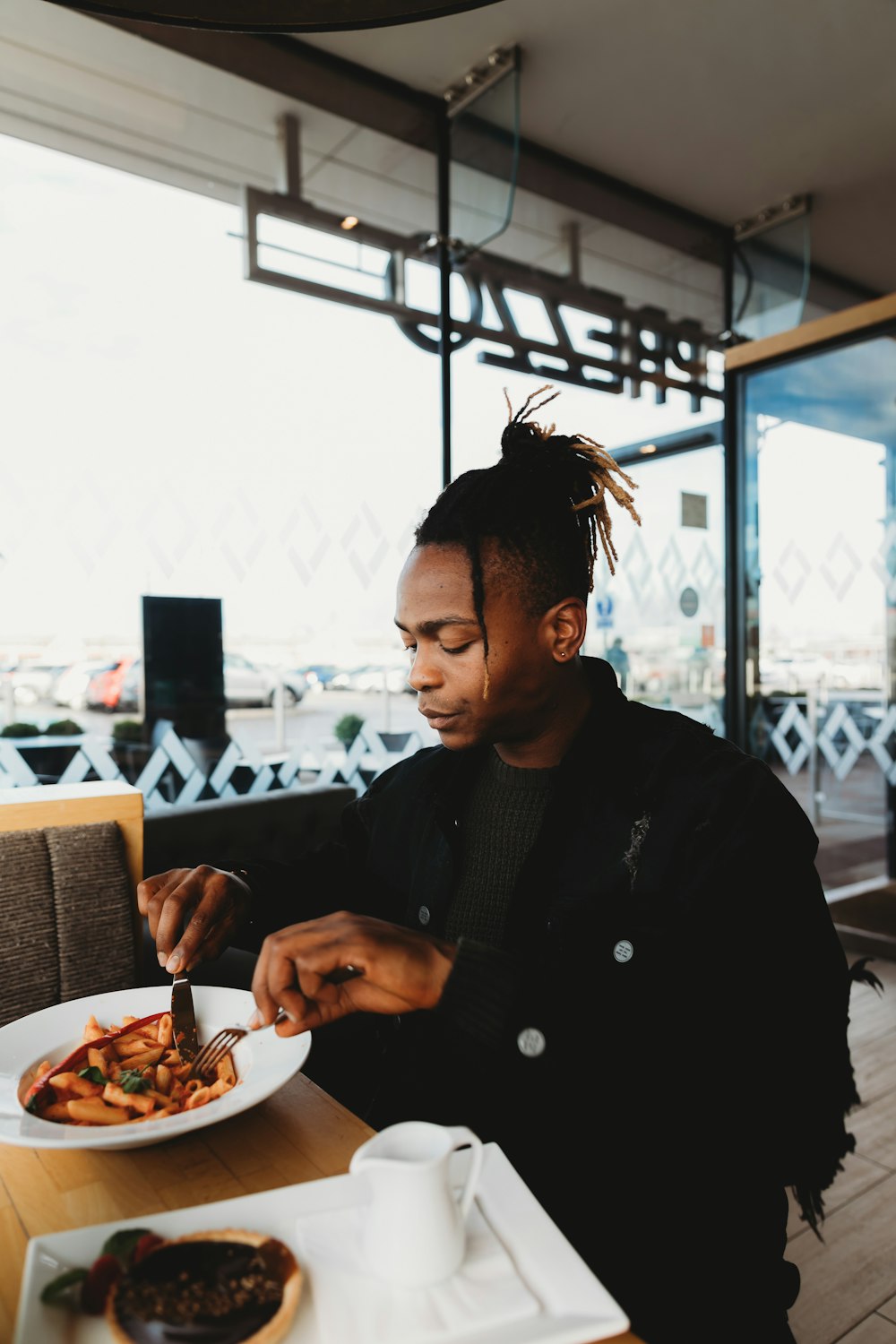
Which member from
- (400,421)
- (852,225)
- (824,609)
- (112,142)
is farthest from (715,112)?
(112,142)

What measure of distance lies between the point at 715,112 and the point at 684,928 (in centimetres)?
362

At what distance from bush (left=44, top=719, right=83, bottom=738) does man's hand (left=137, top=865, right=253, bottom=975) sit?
1648 millimetres

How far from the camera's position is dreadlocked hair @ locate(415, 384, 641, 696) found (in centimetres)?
125

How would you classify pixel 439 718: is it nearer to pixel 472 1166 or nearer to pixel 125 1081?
pixel 125 1081

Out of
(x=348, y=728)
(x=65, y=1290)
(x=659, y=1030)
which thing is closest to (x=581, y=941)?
(x=659, y=1030)

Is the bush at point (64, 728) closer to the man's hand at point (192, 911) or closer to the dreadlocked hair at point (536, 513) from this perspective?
the man's hand at point (192, 911)

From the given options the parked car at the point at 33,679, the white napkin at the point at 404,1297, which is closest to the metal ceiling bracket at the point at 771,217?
the parked car at the point at 33,679

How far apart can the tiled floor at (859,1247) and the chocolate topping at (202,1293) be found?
1.40 meters

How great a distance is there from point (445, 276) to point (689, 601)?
6.25 ft

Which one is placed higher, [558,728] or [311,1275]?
[558,728]

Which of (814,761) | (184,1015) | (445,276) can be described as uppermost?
(445,276)

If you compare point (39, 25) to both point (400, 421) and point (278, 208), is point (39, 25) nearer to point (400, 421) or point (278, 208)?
point (278, 208)

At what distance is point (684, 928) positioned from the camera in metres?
1.04

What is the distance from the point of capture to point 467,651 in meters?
1.22
